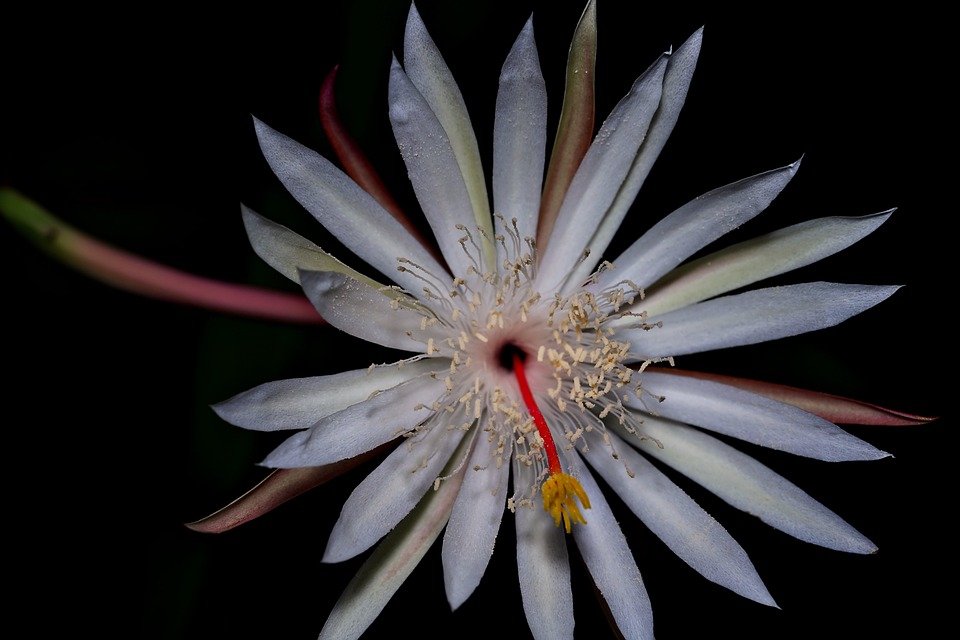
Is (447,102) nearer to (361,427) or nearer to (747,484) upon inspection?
(361,427)

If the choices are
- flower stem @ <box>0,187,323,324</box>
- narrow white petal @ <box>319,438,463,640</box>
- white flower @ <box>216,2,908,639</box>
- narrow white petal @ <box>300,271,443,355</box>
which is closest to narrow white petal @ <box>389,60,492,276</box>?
white flower @ <box>216,2,908,639</box>

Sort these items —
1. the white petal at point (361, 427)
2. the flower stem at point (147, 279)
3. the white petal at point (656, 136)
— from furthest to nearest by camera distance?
the flower stem at point (147, 279), the white petal at point (656, 136), the white petal at point (361, 427)

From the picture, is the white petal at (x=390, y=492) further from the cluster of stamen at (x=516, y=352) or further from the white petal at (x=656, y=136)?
the white petal at (x=656, y=136)

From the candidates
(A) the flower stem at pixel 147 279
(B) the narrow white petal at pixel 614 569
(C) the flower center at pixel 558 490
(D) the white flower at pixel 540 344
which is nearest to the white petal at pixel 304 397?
(D) the white flower at pixel 540 344

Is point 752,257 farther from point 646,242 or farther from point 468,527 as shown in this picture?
point 468,527

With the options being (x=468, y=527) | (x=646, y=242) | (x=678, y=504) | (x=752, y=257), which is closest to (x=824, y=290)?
(x=752, y=257)

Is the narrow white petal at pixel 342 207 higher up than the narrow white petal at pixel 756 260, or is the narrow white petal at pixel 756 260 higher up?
the narrow white petal at pixel 342 207

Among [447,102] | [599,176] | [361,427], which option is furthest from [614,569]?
[447,102]
